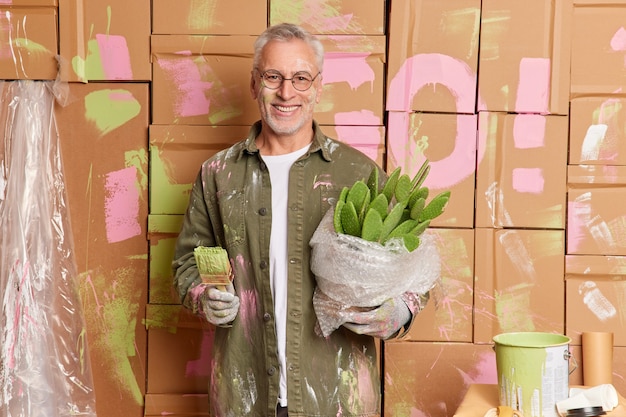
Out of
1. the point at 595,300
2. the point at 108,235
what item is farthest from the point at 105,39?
the point at 595,300

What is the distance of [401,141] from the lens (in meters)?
2.45

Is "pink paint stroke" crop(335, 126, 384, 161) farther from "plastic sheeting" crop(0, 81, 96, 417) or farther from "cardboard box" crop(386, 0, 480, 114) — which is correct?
"plastic sheeting" crop(0, 81, 96, 417)

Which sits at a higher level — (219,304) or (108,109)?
(108,109)

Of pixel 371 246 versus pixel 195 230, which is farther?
pixel 195 230

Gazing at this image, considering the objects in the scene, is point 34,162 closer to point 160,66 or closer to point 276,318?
point 160,66

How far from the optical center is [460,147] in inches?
96.3

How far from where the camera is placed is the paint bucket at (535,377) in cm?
178

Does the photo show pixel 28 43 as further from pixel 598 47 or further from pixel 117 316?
pixel 598 47

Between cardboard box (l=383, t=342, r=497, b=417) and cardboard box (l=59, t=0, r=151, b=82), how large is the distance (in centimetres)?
121

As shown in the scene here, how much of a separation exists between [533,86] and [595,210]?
431 millimetres

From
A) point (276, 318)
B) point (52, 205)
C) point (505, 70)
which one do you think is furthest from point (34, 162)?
point (505, 70)

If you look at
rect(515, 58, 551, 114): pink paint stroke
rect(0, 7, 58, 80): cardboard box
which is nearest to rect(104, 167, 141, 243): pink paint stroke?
rect(0, 7, 58, 80): cardboard box

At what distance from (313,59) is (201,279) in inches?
25.3

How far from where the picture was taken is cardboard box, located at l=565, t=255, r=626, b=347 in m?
2.43
